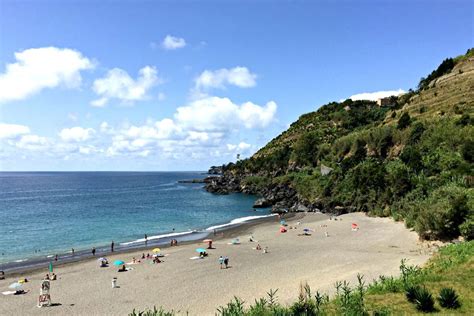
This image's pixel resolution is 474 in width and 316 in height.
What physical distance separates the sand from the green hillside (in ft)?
13.8

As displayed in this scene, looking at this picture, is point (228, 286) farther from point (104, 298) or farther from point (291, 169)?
point (291, 169)

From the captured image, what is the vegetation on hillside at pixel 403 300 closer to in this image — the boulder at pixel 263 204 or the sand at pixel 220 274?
the sand at pixel 220 274

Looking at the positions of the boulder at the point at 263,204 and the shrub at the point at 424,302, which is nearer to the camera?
the shrub at the point at 424,302

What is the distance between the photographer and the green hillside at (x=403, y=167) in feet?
104

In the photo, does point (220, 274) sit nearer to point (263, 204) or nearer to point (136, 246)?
point (136, 246)

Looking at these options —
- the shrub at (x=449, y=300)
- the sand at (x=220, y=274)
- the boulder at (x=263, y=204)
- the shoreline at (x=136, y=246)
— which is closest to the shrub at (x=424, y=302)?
the shrub at (x=449, y=300)

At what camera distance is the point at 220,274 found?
83.3 ft

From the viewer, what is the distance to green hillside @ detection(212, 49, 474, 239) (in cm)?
3166

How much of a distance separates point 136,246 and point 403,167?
3551cm

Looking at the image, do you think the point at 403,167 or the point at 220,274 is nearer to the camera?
the point at 220,274

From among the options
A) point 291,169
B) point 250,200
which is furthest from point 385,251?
point 291,169

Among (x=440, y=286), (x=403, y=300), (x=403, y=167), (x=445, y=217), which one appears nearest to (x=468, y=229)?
(x=445, y=217)

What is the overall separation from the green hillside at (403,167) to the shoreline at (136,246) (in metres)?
11.3

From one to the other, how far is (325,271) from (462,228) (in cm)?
1118
